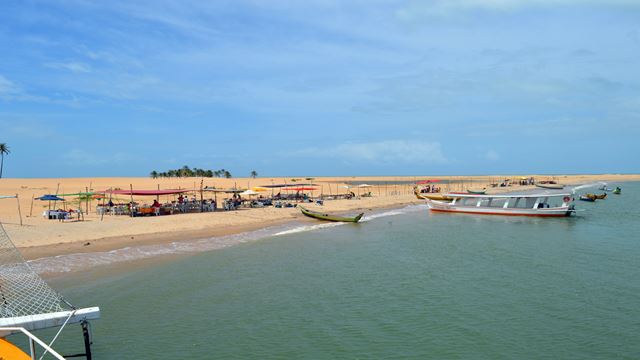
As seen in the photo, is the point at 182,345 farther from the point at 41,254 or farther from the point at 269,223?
the point at 269,223

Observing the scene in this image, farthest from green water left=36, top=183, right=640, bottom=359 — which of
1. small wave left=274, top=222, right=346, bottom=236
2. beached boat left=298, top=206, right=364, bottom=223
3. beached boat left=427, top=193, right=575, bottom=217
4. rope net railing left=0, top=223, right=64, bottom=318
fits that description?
beached boat left=427, top=193, right=575, bottom=217

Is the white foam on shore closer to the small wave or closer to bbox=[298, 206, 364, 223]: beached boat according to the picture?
the small wave

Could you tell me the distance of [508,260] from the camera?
Answer: 79.2 ft

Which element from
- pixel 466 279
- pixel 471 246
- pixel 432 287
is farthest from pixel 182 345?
pixel 471 246

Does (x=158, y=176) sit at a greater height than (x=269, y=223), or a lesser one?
greater

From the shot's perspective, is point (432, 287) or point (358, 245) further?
point (358, 245)

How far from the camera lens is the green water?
12.8 metres

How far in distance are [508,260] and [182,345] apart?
17.6 meters

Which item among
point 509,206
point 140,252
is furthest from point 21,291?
point 509,206

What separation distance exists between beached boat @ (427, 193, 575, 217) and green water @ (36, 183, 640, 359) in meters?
17.1

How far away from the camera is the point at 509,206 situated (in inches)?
1900

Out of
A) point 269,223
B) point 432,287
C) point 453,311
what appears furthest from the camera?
point 269,223

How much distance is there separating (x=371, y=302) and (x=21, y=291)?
473 inches

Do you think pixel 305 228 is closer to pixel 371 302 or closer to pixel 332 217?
pixel 332 217
